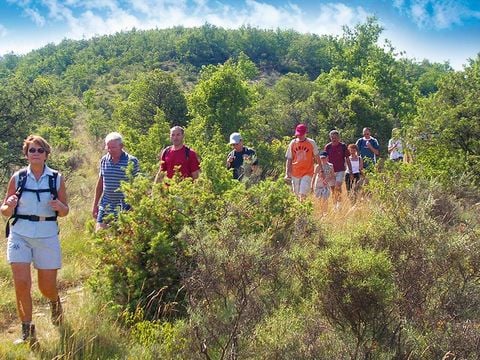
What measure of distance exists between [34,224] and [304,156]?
16.2ft

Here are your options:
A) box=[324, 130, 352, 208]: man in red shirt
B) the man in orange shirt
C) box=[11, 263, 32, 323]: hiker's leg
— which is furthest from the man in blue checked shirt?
box=[324, 130, 352, 208]: man in red shirt

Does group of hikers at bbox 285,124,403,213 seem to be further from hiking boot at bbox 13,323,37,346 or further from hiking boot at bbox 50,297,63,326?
hiking boot at bbox 13,323,37,346

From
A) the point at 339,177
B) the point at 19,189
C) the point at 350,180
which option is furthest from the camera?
the point at 350,180

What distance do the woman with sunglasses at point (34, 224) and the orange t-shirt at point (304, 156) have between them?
15.3 feet

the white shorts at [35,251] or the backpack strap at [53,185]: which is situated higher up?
the backpack strap at [53,185]

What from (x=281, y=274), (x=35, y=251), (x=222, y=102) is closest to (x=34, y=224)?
(x=35, y=251)

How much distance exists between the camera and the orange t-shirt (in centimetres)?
805

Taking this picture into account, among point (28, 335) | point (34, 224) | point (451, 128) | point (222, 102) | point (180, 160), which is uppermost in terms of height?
point (222, 102)

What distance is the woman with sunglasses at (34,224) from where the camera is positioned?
3961mm

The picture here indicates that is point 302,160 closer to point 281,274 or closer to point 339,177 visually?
point 339,177

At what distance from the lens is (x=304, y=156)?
8.09m

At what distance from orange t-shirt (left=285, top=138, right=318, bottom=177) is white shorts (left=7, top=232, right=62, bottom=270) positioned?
4757mm

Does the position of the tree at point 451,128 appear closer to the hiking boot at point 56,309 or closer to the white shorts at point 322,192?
the white shorts at point 322,192

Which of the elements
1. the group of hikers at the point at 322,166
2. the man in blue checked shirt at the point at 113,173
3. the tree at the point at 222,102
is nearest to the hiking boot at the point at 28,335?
the man in blue checked shirt at the point at 113,173
